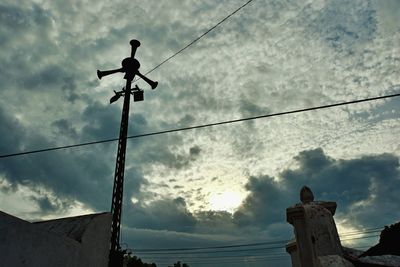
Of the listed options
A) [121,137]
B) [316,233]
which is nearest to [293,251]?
[316,233]

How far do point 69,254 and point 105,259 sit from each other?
216 centimetres

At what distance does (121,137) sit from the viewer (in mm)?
12219

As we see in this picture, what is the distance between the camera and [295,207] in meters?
8.11

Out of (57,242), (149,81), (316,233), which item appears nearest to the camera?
(316,233)

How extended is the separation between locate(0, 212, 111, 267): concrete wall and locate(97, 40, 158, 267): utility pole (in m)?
0.90

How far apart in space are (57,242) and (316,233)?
759 cm

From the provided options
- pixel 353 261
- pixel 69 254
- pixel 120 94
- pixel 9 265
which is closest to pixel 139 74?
pixel 120 94

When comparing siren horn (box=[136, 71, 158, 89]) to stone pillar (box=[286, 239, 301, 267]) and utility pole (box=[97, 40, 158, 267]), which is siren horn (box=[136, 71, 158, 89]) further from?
stone pillar (box=[286, 239, 301, 267])

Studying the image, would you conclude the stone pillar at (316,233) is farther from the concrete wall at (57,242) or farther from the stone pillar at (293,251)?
the concrete wall at (57,242)

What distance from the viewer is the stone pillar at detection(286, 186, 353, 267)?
7337mm

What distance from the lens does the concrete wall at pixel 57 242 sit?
321 inches

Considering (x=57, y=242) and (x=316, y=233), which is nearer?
(x=316, y=233)

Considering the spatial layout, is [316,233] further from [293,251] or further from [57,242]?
[57,242]

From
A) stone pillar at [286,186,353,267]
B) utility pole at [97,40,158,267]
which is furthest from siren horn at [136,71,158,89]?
stone pillar at [286,186,353,267]
